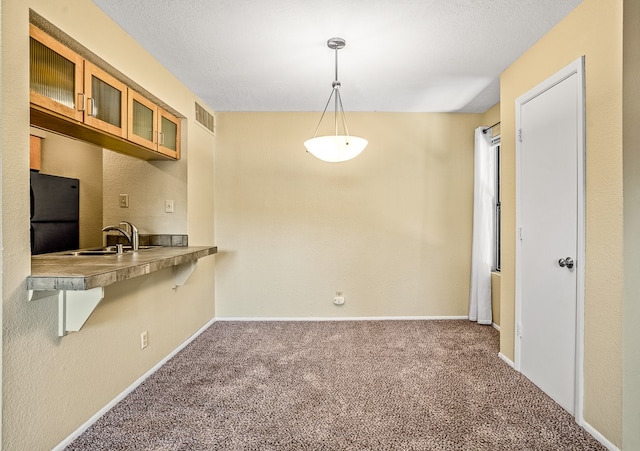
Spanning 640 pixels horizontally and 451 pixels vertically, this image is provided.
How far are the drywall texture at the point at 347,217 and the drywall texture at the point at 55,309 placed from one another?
0.94 metres

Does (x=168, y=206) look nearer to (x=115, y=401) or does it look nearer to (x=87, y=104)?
(x=87, y=104)

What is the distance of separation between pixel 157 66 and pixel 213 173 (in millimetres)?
1441

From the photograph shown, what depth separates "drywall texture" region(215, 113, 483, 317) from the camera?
410 cm

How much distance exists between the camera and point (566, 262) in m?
2.14

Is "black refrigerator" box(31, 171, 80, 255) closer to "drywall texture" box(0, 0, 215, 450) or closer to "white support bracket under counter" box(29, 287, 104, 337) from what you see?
"drywall texture" box(0, 0, 215, 450)

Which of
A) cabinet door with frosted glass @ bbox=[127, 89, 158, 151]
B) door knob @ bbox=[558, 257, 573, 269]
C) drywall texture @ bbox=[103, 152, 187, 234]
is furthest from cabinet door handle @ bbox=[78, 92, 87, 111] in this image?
door knob @ bbox=[558, 257, 573, 269]

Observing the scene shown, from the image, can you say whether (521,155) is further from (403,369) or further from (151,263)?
(151,263)

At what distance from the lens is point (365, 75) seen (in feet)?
10.0

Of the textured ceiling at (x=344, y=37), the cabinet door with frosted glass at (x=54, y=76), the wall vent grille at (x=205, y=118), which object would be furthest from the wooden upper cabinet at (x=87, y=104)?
the wall vent grille at (x=205, y=118)

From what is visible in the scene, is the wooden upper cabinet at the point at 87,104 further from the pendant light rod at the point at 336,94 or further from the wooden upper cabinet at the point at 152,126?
the pendant light rod at the point at 336,94

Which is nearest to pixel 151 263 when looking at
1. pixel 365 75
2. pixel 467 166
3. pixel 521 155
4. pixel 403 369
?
pixel 403 369

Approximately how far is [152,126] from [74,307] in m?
1.61

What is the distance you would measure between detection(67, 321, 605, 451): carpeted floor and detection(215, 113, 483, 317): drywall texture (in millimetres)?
797

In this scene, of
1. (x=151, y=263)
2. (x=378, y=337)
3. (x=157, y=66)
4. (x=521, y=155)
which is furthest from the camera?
(x=378, y=337)
